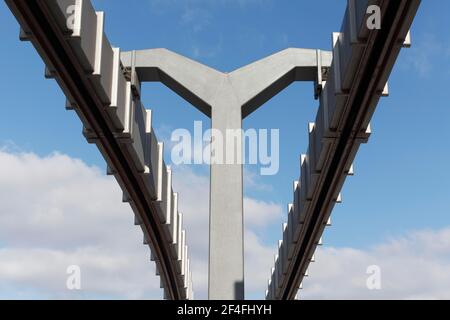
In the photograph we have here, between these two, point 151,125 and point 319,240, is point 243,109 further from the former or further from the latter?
point 319,240

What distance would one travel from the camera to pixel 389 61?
1584 centimetres

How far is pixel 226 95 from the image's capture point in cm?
2495

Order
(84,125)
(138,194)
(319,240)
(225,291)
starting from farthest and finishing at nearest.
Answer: (319,240) < (138,194) < (225,291) < (84,125)

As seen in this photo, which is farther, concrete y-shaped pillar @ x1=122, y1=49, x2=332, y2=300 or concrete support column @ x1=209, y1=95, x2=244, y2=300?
concrete y-shaped pillar @ x1=122, y1=49, x2=332, y2=300

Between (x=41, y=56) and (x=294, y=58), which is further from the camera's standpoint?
(x=294, y=58)

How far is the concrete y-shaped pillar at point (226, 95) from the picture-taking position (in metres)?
23.3

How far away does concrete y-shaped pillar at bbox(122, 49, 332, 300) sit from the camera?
918 inches

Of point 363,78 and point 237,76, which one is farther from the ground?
point 237,76

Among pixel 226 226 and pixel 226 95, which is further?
pixel 226 95

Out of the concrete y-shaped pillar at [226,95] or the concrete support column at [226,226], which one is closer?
the concrete support column at [226,226]

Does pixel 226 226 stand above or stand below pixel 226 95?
below
